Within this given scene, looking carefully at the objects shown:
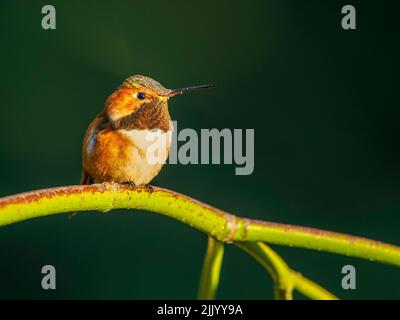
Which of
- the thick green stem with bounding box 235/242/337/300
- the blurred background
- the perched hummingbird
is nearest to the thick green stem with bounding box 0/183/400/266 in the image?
the thick green stem with bounding box 235/242/337/300

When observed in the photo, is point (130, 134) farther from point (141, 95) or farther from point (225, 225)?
point (225, 225)

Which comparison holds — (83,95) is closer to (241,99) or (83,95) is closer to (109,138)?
(241,99)

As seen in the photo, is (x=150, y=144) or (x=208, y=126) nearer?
(x=150, y=144)

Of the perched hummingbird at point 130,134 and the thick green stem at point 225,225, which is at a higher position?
the perched hummingbird at point 130,134

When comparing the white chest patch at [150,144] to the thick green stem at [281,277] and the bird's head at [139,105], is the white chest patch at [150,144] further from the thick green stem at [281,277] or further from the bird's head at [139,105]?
the thick green stem at [281,277]

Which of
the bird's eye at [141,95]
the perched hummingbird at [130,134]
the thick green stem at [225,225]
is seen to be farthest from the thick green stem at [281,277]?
the bird's eye at [141,95]

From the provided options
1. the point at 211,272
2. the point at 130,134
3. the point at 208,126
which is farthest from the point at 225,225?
the point at 208,126

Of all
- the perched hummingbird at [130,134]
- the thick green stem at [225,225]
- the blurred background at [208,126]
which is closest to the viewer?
the thick green stem at [225,225]

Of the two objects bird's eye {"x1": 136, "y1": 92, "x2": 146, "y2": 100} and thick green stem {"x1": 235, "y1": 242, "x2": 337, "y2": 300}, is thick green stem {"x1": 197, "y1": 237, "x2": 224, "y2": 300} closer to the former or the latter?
thick green stem {"x1": 235, "y1": 242, "x2": 337, "y2": 300}
